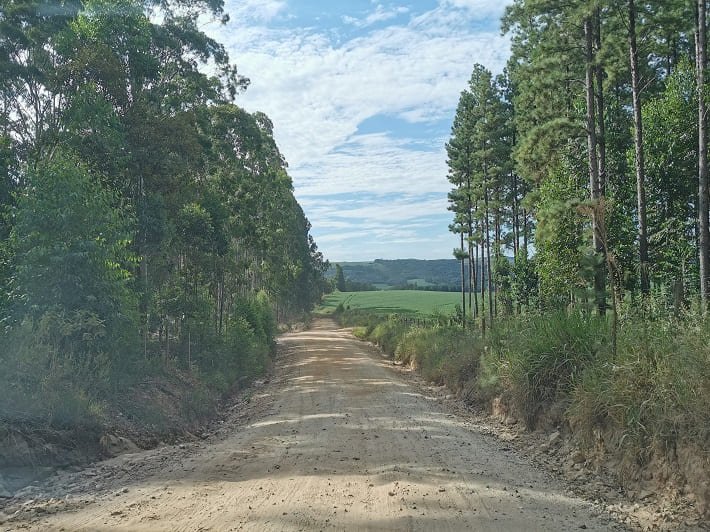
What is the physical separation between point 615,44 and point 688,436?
1452 cm

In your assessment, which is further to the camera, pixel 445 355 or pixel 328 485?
pixel 445 355

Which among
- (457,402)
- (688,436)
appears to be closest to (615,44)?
(457,402)

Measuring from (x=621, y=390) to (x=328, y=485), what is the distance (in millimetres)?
3712

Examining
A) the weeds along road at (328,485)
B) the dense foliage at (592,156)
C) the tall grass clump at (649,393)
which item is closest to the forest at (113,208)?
the weeds along road at (328,485)

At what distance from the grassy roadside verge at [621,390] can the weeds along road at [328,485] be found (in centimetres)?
85

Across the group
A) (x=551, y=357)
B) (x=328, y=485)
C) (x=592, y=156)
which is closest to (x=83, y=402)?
(x=328, y=485)

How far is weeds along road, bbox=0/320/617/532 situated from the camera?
16.8 ft

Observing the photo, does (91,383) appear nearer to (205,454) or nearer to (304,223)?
(205,454)

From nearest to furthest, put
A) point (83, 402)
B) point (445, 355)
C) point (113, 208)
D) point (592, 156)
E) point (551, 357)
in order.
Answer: point (83, 402) < point (551, 357) < point (113, 208) < point (592, 156) < point (445, 355)

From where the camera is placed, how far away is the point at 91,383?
10.0 metres

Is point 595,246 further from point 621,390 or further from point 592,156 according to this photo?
point 621,390

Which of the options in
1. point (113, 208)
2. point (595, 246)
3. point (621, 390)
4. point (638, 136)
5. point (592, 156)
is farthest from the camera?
point (638, 136)

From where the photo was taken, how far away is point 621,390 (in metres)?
6.59

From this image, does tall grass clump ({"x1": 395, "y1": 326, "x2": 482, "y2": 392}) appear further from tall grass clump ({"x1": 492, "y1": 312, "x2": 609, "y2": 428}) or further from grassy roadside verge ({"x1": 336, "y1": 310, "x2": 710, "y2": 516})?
tall grass clump ({"x1": 492, "y1": 312, "x2": 609, "y2": 428})
